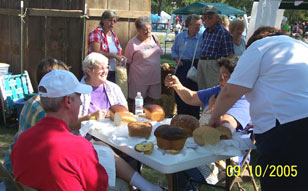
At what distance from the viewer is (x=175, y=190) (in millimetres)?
2232

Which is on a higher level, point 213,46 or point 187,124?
point 213,46

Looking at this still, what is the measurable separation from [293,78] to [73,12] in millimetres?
4290

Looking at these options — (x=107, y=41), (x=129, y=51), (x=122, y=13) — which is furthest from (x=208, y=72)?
(x=122, y=13)

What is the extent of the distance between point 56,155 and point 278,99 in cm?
135

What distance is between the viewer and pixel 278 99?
6.80 ft

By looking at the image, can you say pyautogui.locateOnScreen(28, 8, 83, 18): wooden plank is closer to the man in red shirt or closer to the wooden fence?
the wooden fence

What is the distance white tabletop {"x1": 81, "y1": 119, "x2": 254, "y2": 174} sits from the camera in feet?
6.74

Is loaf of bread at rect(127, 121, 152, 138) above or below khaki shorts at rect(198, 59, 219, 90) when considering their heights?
below

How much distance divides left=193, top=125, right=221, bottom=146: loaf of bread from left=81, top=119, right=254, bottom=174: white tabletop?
0.03m

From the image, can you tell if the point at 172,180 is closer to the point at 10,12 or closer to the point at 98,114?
the point at 98,114

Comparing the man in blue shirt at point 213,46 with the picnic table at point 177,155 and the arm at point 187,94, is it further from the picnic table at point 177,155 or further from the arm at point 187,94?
the picnic table at point 177,155

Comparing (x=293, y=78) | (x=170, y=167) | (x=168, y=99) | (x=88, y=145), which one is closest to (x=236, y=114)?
(x=293, y=78)

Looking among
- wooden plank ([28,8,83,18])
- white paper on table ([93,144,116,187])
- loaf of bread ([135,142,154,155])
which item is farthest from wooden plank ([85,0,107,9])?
loaf of bread ([135,142,154,155])

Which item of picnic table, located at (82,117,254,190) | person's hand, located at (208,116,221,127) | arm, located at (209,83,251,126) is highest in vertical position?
arm, located at (209,83,251,126)
